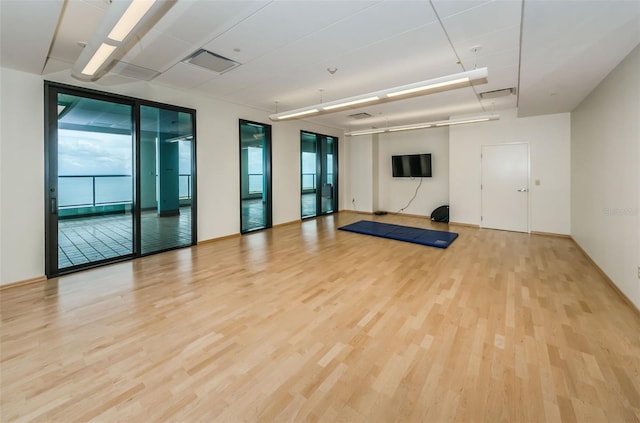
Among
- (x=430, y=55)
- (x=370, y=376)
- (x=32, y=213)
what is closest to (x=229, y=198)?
(x=32, y=213)

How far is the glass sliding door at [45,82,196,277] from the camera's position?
397cm

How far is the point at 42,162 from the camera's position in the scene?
384cm

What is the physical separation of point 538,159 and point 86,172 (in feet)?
29.4

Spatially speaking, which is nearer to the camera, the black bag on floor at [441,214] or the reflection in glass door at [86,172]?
the reflection in glass door at [86,172]

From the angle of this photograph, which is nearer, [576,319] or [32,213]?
[576,319]

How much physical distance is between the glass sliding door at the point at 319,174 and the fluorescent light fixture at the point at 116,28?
5820 millimetres

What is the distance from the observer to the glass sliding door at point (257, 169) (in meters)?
7.18

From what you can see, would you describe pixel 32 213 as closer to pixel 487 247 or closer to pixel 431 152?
pixel 487 247

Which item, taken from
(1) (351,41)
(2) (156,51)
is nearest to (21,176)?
(2) (156,51)

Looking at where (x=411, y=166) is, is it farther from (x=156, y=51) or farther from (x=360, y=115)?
(x=156, y=51)

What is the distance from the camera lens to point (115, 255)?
475 cm

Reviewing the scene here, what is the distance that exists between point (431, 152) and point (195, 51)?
7010mm

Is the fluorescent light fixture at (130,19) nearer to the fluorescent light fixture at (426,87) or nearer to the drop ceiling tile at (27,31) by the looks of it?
the drop ceiling tile at (27,31)

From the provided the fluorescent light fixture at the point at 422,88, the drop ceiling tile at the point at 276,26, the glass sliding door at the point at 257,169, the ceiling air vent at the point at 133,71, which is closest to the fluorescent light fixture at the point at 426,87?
the fluorescent light fixture at the point at 422,88
